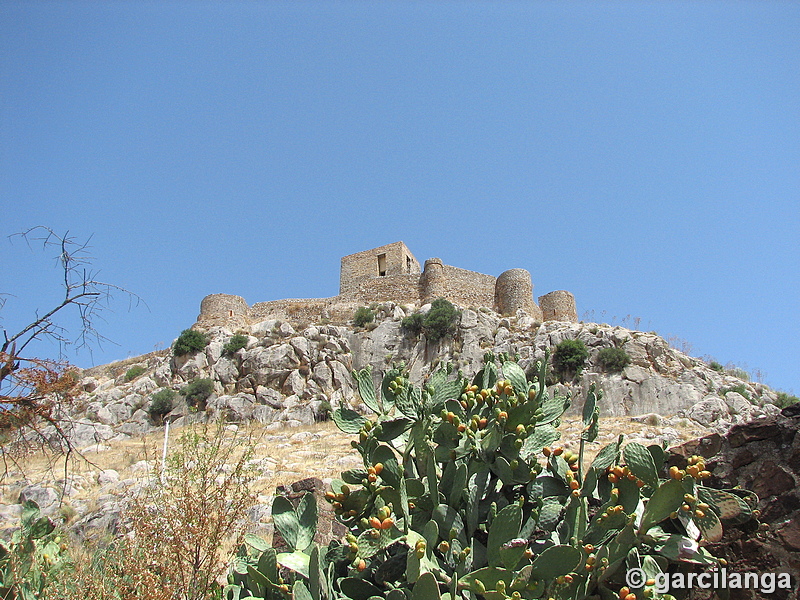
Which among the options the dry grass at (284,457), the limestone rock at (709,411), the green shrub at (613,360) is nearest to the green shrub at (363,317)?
the dry grass at (284,457)

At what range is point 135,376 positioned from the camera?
25.2 metres

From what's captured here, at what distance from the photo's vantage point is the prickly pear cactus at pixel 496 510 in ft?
8.81

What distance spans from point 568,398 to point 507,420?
827 mm

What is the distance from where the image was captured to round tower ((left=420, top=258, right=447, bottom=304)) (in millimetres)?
26109

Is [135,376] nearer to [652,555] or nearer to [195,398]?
[195,398]

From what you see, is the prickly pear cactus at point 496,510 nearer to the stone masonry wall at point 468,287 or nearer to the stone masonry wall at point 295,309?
the stone masonry wall at point 468,287

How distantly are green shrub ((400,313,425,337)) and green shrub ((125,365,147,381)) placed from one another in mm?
12764

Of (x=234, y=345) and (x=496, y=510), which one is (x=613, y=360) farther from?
(x=496, y=510)

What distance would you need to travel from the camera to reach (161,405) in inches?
832

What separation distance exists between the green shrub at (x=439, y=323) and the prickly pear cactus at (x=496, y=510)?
19069mm

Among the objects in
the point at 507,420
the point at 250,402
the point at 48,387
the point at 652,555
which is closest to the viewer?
the point at 652,555

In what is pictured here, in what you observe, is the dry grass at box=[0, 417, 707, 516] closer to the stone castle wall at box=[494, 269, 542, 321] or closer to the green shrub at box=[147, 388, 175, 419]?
the green shrub at box=[147, 388, 175, 419]

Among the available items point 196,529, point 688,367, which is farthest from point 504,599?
point 688,367

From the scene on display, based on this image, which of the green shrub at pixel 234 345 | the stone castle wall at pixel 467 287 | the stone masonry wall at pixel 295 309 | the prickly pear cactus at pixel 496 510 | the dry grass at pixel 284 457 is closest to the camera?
the prickly pear cactus at pixel 496 510
